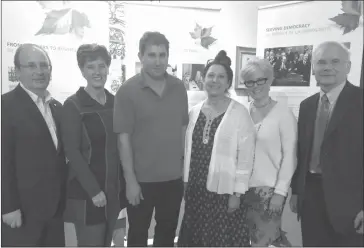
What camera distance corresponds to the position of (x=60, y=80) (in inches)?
72.3

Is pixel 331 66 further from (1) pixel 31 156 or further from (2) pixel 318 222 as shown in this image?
(1) pixel 31 156

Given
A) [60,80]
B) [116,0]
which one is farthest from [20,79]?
[116,0]

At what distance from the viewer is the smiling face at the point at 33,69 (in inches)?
68.5

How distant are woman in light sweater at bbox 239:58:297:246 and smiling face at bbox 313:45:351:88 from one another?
0.26 meters

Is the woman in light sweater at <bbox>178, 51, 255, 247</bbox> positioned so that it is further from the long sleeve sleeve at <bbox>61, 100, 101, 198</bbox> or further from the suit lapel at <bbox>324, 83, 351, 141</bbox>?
the long sleeve sleeve at <bbox>61, 100, 101, 198</bbox>

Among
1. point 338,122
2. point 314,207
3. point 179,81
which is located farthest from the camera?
point 179,81

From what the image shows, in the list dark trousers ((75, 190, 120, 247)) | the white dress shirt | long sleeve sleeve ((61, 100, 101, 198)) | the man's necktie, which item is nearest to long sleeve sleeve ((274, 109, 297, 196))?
the man's necktie

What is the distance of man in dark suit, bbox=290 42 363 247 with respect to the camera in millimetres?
1705

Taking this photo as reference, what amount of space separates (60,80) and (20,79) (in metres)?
0.21

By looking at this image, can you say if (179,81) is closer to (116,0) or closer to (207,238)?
(116,0)


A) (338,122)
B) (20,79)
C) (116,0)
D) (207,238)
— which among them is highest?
(116,0)

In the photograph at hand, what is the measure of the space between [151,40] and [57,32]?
559mm

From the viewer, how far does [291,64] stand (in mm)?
2125

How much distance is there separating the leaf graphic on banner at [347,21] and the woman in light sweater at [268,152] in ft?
1.82
